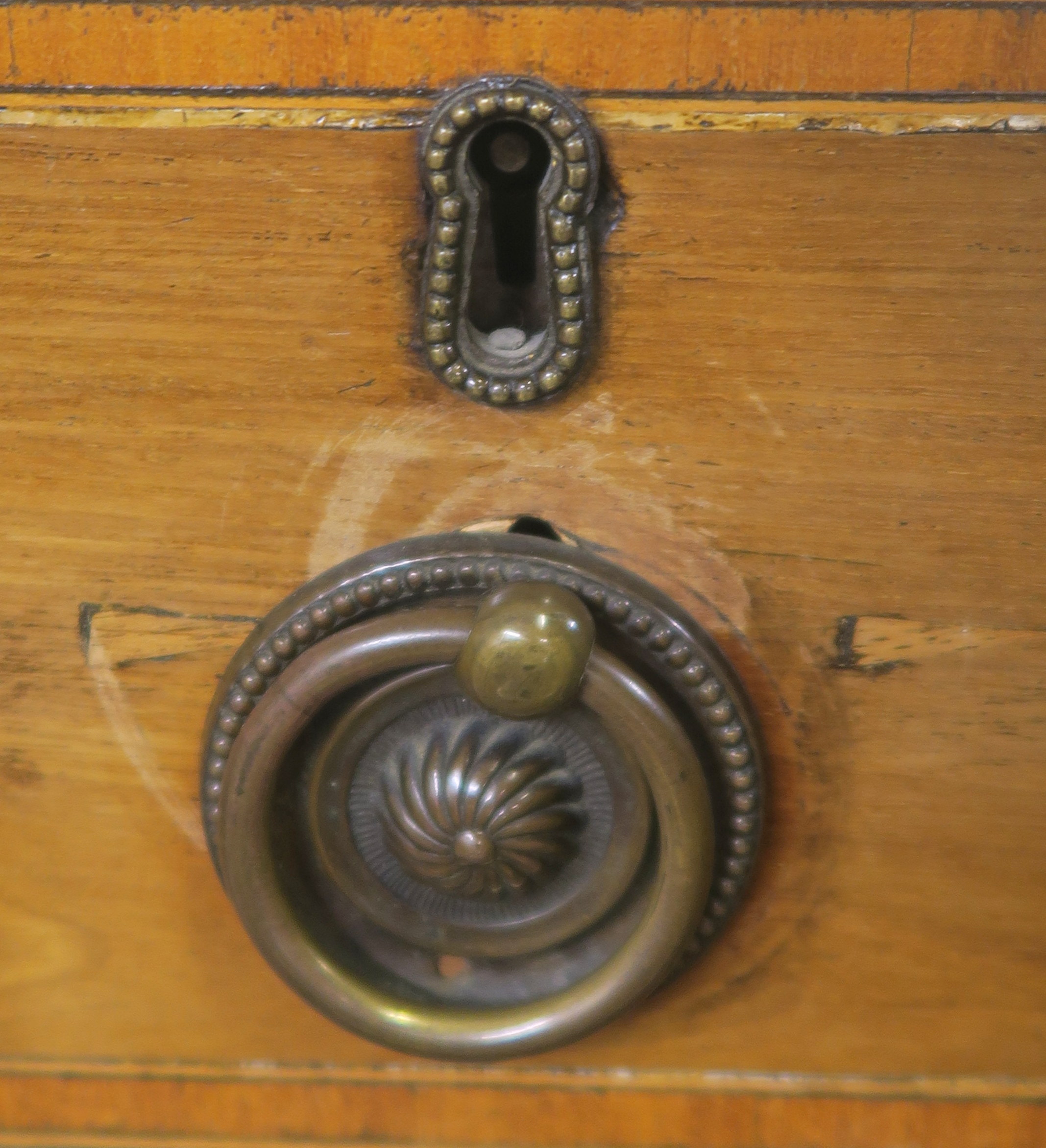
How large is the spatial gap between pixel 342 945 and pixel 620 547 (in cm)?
20

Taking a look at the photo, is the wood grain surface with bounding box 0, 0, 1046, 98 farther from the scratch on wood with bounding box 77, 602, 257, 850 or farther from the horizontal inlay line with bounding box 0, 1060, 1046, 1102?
the horizontal inlay line with bounding box 0, 1060, 1046, 1102

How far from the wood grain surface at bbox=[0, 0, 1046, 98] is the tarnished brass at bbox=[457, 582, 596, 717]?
0.17m

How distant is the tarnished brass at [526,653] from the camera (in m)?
0.37

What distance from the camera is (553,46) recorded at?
0.37 meters

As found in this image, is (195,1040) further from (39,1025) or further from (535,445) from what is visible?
(535,445)

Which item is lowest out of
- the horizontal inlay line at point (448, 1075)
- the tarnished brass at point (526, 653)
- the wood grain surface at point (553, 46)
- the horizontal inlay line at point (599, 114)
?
the horizontal inlay line at point (448, 1075)

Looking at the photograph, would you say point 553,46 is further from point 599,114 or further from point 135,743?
point 135,743

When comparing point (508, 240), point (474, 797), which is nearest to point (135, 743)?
Result: point (474, 797)

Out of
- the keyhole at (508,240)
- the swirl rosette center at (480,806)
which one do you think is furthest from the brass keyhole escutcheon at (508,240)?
the swirl rosette center at (480,806)

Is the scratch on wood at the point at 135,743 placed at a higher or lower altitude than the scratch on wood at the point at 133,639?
lower

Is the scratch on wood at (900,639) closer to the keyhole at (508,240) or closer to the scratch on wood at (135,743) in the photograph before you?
the keyhole at (508,240)

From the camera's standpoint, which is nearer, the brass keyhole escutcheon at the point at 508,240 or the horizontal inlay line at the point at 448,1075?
the brass keyhole escutcheon at the point at 508,240

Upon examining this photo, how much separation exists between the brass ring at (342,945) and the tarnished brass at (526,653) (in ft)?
0.06

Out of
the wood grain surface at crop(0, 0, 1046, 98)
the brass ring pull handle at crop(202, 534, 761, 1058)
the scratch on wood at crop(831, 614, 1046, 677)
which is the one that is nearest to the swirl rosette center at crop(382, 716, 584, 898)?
the brass ring pull handle at crop(202, 534, 761, 1058)
